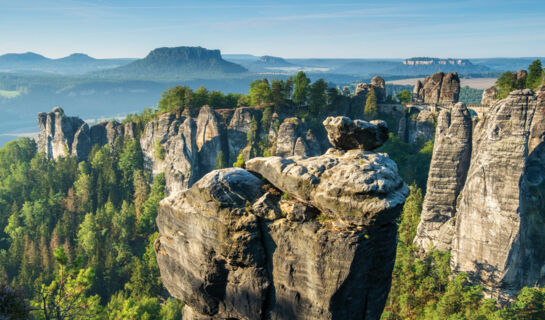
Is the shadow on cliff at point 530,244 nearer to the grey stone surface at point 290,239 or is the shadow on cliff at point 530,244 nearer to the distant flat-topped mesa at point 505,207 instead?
the distant flat-topped mesa at point 505,207

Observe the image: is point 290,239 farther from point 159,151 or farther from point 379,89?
point 379,89

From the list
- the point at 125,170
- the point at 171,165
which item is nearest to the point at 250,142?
the point at 171,165

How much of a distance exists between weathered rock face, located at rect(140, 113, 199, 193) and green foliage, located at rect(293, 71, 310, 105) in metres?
18.3

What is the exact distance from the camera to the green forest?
32147 mm

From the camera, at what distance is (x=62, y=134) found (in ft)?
244

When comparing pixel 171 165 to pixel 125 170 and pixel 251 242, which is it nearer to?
pixel 125 170

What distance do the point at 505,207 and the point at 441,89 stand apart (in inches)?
1507

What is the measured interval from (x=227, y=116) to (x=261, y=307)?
47.3 m

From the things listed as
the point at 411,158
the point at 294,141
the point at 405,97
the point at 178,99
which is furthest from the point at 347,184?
the point at 405,97

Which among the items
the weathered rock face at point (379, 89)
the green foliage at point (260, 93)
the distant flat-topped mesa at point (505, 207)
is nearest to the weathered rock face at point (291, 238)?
the distant flat-topped mesa at point (505, 207)

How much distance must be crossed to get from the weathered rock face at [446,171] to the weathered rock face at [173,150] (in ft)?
113

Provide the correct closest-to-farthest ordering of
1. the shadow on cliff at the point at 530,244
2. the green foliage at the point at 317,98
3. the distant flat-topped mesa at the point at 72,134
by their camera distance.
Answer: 1. the shadow on cliff at the point at 530,244
2. the green foliage at the point at 317,98
3. the distant flat-topped mesa at the point at 72,134

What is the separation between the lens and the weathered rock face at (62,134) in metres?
72.4

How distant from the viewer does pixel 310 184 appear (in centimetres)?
1290
